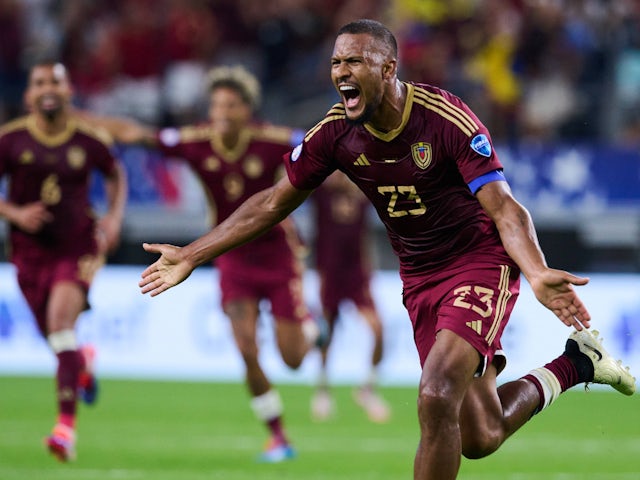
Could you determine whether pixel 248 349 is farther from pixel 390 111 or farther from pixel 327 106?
pixel 327 106

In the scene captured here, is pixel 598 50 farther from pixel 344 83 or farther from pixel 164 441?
pixel 344 83

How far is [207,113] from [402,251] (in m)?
11.0

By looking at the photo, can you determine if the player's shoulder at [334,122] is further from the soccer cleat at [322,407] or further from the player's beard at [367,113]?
the soccer cleat at [322,407]

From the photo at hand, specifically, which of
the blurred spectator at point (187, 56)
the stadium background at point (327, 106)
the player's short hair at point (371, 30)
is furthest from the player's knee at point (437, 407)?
the blurred spectator at point (187, 56)

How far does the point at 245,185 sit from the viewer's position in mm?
10438

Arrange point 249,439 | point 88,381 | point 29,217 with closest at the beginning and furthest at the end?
point 29,217 → point 249,439 → point 88,381

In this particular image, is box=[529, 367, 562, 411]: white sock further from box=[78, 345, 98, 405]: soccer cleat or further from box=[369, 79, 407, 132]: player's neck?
box=[78, 345, 98, 405]: soccer cleat

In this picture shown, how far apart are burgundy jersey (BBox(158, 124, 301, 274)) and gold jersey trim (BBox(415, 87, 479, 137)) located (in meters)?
4.07

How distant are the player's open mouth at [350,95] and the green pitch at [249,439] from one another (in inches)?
128

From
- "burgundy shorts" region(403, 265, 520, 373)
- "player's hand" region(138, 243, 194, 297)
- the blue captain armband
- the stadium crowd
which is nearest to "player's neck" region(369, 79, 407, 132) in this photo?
the blue captain armband

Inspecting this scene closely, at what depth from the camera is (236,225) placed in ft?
21.6

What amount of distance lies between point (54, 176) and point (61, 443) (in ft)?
7.45

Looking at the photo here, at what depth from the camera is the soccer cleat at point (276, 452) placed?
9586 millimetres

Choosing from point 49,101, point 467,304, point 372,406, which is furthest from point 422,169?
point 372,406
